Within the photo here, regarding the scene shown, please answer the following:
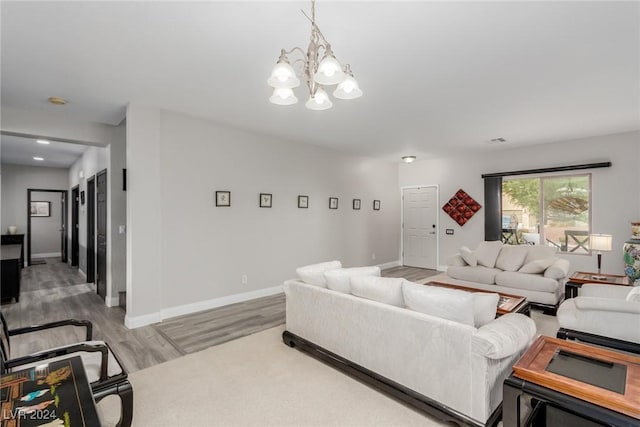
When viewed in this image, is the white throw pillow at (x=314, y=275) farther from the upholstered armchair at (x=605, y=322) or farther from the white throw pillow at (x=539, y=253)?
the white throw pillow at (x=539, y=253)

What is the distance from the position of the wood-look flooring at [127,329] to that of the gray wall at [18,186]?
378 cm

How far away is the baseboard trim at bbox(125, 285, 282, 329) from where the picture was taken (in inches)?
146

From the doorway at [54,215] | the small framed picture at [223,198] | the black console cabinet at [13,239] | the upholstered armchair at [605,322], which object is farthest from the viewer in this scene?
the doorway at [54,215]

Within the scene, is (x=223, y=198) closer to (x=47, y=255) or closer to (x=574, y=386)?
(x=574, y=386)

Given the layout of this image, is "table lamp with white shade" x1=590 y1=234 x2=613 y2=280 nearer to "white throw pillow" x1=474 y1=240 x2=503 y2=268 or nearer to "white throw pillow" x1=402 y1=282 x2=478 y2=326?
"white throw pillow" x1=474 y1=240 x2=503 y2=268

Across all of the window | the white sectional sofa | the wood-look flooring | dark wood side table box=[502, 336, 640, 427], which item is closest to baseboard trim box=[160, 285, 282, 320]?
the wood-look flooring

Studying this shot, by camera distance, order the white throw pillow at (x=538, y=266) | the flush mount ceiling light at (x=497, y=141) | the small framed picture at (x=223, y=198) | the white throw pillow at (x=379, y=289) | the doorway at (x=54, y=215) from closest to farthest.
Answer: the white throw pillow at (x=379, y=289) → the white throw pillow at (x=538, y=266) → the small framed picture at (x=223, y=198) → the flush mount ceiling light at (x=497, y=141) → the doorway at (x=54, y=215)

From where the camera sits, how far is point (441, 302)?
2074 mm

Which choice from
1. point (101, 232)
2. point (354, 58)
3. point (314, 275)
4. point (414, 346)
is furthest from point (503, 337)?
point (101, 232)

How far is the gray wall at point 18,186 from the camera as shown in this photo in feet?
26.2

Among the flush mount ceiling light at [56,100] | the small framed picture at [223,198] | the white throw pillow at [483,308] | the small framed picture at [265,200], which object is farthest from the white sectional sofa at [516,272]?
the flush mount ceiling light at [56,100]

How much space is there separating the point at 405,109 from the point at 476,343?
2.94 metres

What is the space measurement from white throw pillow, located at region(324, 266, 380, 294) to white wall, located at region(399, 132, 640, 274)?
15.6 feet

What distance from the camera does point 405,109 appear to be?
3.88 meters
